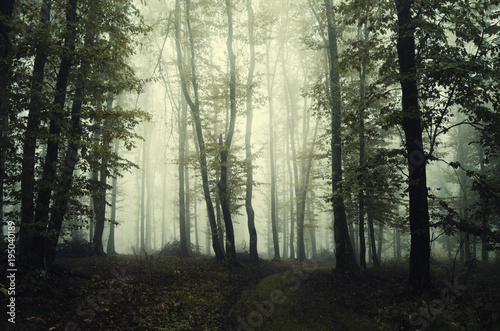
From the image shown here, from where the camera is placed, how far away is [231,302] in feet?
30.9

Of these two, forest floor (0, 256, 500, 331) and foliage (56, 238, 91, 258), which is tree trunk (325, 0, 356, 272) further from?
foliage (56, 238, 91, 258)

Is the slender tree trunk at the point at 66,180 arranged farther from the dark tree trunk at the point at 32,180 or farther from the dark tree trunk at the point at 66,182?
the dark tree trunk at the point at 32,180

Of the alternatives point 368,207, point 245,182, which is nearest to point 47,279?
point 245,182

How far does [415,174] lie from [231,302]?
765 cm

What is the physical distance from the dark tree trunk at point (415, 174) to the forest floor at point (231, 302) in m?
0.73

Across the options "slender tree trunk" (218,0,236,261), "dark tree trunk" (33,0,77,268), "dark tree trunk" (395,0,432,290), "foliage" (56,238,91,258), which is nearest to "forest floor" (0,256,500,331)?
"dark tree trunk" (395,0,432,290)

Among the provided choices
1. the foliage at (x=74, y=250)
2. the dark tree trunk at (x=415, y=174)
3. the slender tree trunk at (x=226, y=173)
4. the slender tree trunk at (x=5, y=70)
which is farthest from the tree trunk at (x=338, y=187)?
the foliage at (x=74, y=250)

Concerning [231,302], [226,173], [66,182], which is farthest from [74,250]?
[231,302]

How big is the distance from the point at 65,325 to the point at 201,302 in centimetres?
403

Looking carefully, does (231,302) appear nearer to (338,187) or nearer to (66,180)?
(338,187)

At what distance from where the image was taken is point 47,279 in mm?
7105

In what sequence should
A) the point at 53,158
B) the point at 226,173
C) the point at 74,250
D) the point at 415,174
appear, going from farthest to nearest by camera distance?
the point at 74,250 → the point at 226,173 → the point at 415,174 → the point at 53,158

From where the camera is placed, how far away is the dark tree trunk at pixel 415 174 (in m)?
7.66

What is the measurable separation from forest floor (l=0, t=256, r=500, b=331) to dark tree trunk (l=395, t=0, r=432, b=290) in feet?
2.39
